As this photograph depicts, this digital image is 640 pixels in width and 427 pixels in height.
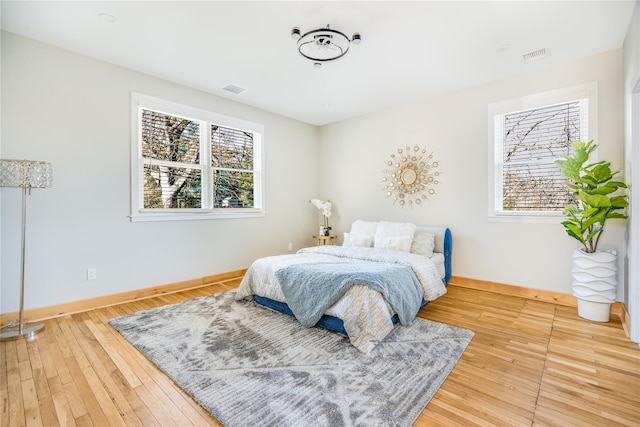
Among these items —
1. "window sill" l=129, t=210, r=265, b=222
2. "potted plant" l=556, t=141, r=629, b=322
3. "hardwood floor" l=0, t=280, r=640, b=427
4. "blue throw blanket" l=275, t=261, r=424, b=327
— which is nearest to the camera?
"hardwood floor" l=0, t=280, r=640, b=427

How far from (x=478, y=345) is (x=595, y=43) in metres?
3.17

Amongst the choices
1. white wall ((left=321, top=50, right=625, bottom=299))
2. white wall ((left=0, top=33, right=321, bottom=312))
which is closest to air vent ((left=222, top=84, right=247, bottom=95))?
white wall ((left=0, top=33, right=321, bottom=312))

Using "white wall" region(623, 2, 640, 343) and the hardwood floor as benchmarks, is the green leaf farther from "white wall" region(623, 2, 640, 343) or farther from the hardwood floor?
the hardwood floor

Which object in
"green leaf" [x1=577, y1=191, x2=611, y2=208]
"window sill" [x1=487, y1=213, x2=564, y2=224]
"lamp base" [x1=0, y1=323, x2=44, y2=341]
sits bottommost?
"lamp base" [x1=0, y1=323, x2=44, y2=341]

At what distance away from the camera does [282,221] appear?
516 cm

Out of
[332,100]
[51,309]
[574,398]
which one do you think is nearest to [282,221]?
[332,100]

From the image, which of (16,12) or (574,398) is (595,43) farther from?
(16,12)

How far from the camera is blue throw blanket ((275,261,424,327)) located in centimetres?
240

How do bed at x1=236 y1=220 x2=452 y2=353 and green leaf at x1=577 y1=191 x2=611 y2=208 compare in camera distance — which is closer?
bed at x1=236 y1=220 x2=452 y2=353

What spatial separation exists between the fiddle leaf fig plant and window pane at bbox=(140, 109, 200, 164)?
4363 millimetres

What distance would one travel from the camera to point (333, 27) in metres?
2.59

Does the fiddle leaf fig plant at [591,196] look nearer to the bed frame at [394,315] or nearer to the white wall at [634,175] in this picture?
the white wall at [634,175]

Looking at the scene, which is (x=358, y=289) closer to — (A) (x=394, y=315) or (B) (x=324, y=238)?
(A) (x=394, y=315)

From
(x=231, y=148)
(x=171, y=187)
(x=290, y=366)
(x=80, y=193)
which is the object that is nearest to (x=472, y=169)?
(x=290, y=366)
